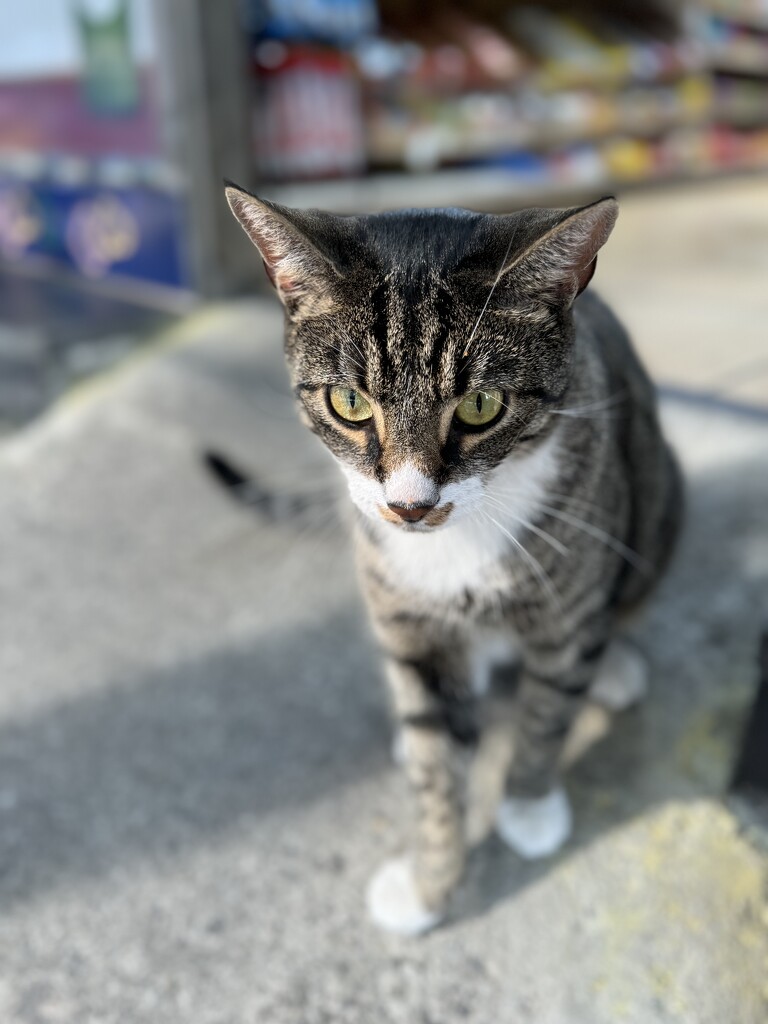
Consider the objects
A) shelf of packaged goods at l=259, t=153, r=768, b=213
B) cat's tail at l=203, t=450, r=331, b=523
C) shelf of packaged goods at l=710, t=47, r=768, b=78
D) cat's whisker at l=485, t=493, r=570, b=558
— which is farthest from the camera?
shelf of packaged goods at l=710, t=47, r=768, b=78

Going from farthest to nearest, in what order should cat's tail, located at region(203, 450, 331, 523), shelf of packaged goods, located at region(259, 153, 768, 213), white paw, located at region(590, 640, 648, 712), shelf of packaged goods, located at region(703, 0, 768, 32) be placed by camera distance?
1. shelf of packaged goods, located at region(703, 0, 768, 32)
2. shelf of packaged goods, located at region(259, 153, 768, 213)
3. cat's tail, located at region(203, 450, 331, 523)
4. white paw, located at region(590, 640, 648, 712)

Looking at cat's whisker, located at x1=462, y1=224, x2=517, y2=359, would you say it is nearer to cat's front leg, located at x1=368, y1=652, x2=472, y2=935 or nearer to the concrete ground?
cat's front leg, located at x1=368, y1=652, x2=472, y2=935

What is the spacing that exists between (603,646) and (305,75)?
8.35 feet

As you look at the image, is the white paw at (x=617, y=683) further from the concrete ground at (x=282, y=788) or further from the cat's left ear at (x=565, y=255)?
the cat's left ear at (x=565, y=255)

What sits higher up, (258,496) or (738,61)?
(738,61)

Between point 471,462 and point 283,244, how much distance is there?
0.94 feet

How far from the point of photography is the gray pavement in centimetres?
100

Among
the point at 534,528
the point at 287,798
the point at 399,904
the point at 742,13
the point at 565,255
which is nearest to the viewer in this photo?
the point at 565,255

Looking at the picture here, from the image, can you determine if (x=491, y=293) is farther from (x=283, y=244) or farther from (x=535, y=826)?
(x=535, y=826)

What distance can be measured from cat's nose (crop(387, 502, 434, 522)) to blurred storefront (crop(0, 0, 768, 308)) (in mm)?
2089

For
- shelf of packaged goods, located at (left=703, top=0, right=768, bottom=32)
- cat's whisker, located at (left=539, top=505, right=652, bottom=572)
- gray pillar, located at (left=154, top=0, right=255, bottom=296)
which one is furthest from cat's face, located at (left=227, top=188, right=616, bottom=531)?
shelf of packaged goods, located at (left=703, top=0, right=768, bottom=32)

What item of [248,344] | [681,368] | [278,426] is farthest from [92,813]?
[681,368]

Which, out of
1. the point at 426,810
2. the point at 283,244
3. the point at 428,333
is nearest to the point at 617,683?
the point at 426,810

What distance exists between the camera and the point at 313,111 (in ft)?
9.75
